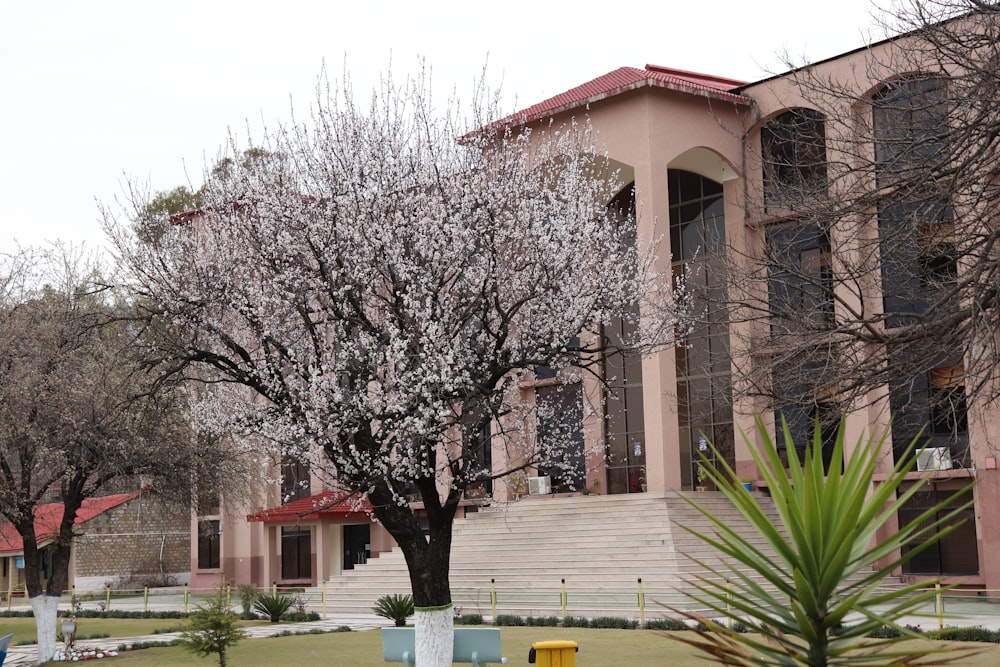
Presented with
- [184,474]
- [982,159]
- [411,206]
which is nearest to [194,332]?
[411,206]

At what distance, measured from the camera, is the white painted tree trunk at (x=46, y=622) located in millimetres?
20984

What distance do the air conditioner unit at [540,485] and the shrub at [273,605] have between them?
11.5m

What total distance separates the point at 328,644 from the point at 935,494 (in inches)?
724

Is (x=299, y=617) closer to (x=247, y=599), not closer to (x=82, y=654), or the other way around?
(x=247, y=599)

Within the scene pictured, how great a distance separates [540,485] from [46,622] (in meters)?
21.5

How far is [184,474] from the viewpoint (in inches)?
837

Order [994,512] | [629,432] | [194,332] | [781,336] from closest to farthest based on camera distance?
[781,336] < [194,332] < [994,512] < [629,432]

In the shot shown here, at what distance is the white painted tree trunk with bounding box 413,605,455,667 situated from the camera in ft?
46.1

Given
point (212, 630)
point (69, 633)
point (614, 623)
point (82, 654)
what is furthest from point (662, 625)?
point (69, 633)

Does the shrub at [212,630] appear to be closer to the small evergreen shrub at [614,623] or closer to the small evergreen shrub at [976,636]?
the small evergreen shrub at [614,623]

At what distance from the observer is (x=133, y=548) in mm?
54719

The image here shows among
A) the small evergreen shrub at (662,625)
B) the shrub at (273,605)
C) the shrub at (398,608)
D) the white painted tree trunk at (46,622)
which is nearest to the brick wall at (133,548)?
the shrub at (273,605)

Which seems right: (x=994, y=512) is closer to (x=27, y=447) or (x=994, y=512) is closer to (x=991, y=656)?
(x=991, y=656)

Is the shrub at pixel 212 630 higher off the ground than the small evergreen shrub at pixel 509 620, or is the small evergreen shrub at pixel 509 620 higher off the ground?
the shrub at pixel 212 630
